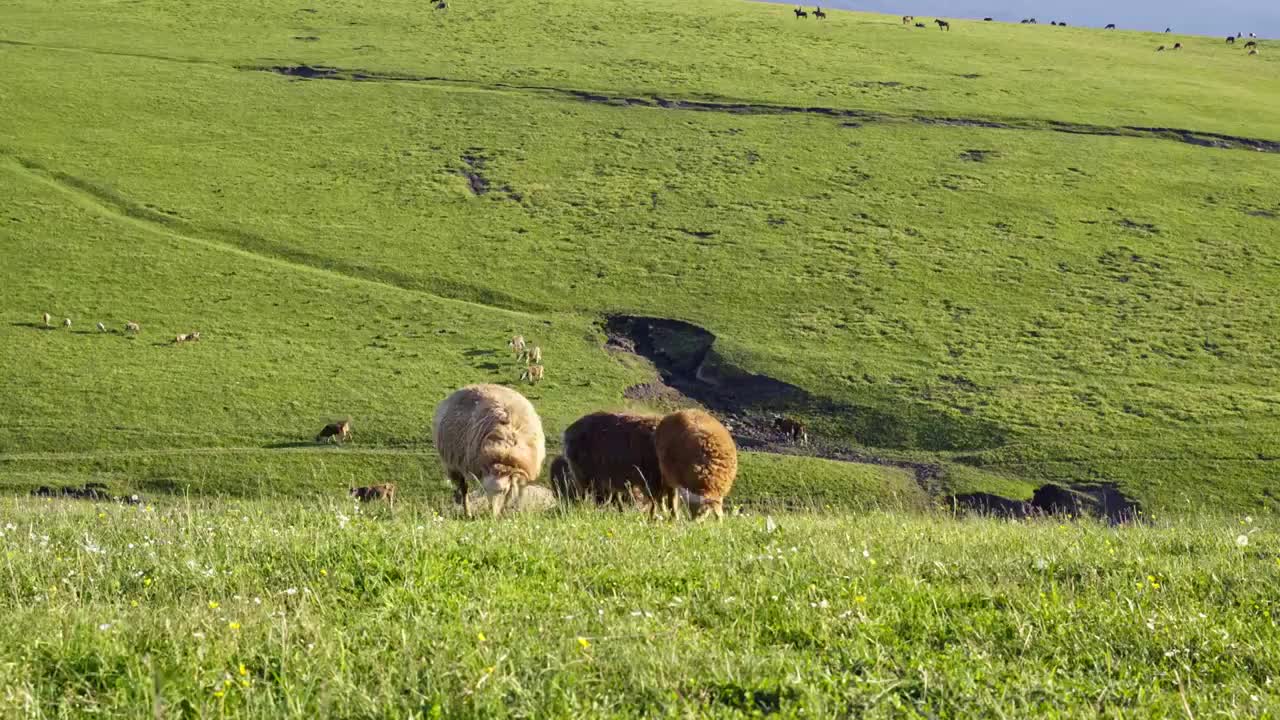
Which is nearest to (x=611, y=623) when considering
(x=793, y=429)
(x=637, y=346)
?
(x=793, y=429)

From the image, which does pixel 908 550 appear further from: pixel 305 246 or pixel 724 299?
pixel 305 246

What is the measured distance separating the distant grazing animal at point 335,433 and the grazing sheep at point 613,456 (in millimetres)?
23170

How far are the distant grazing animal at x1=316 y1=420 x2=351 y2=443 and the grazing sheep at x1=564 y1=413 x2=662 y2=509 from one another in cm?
2317

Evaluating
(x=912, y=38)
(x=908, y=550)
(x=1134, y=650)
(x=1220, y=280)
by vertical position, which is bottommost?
(x=1220, y=280)

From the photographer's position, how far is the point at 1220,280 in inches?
2325

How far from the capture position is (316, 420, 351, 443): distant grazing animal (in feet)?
131

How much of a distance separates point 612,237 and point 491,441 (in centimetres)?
4758

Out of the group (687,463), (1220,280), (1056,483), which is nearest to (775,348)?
(1056,483)

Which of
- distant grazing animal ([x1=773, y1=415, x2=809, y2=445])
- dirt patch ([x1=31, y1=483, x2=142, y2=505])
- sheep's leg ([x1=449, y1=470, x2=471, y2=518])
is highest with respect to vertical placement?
sheep's leg ([x1=449, y1=470, x2=471, y2=518])

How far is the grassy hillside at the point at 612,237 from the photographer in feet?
138

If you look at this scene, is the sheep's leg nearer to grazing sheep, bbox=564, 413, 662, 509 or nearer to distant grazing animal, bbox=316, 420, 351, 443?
grazing sheep, bbox=564, 413, 662, 509

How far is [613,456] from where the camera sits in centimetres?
1745

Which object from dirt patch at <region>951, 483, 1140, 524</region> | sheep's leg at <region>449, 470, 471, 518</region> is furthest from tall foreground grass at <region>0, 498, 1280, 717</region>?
dirt patch at <region>951, 483, 1140, 524</region>

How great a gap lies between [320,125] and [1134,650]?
255ft
